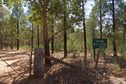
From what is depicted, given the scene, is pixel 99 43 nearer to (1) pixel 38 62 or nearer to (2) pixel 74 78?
(2) pixel 74 78

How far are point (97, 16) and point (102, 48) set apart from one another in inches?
668

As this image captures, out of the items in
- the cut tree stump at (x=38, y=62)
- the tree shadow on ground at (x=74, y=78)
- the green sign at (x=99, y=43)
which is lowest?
the tree shadow on ground at (x=74, y=78)

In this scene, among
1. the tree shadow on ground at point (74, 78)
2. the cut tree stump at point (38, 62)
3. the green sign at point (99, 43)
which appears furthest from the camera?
the green sign at point (99, 43)

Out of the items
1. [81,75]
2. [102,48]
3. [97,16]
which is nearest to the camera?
[81,75]

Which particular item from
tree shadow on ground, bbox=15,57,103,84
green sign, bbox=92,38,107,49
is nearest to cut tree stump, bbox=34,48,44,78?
tree shadow on ground, bbox=15,57,103,84

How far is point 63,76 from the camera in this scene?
7.38 m

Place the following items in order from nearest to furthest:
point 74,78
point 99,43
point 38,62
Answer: point 74,78
point 38,62
point 99,43

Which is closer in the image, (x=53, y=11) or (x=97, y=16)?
(x=53, y=11)

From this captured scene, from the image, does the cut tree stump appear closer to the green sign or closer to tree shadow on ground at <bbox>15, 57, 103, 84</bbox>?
tree shadow on ground at <bbox>15, 57, 103, 84</bbox>

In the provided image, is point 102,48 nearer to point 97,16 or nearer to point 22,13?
point 97,16

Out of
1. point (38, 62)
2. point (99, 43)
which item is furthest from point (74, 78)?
point (99, 43)

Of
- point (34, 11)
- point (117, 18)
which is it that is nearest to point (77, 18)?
point (34, 11)

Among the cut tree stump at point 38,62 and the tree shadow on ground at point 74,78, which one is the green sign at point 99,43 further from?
the cut tree stump at point 38,62

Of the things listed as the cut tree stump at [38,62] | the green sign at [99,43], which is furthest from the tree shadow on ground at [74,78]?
the green sign at [99,43]
